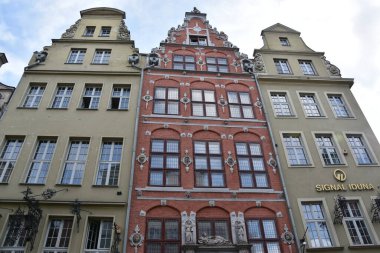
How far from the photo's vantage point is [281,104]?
728 inches

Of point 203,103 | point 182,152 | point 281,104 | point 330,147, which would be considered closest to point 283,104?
point 281,104

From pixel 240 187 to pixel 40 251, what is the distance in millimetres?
8978

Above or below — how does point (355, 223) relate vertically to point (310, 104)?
below

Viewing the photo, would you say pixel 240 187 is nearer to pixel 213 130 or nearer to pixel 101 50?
pixel 213 130

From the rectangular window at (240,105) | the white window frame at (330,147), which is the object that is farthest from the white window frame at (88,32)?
the white window frame at (330,147)

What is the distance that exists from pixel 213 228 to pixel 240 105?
788cm

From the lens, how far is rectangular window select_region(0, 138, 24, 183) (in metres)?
13.9

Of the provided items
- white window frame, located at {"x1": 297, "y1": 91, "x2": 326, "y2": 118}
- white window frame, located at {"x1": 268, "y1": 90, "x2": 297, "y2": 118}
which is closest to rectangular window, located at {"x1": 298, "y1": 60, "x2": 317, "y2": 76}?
white window frame, located at {"x1": 297, "y1": 91, "x2": 326, "y2": 118}

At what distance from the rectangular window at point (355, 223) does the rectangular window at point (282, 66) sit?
971 centimetres

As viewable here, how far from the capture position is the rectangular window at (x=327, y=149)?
15927 millimetres

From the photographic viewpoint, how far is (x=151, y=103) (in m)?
17.2

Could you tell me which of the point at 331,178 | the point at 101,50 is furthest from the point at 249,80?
the point at 101,50

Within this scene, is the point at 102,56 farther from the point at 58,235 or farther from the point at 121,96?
the point at 58,235

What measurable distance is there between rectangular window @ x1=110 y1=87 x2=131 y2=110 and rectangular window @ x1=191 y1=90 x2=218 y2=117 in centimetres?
393
